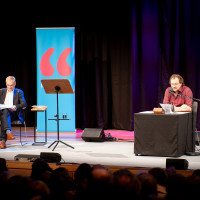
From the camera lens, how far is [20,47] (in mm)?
8367

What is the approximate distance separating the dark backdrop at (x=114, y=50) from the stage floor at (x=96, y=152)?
3.54 ft

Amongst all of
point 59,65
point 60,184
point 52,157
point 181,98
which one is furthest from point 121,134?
point 60,184

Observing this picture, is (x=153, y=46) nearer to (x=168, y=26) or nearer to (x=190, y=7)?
(x=168, y=26)

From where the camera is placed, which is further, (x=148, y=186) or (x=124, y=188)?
(x=148, y=186)

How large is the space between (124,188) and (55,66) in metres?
5.90

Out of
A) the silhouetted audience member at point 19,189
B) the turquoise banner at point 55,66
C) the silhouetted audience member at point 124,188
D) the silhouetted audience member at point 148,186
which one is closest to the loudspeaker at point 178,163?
the silhouetted audience member at point 148,186

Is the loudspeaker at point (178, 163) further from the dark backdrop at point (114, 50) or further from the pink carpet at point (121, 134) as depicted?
the dark backdrop at point (114, 50)

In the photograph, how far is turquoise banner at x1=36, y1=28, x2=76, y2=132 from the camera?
7199 mm

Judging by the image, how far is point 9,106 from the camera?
5645 millimetres

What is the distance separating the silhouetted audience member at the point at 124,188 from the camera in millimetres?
1542

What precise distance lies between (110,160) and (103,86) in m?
3.67

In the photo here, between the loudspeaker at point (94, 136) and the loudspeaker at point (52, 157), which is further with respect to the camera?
the loudspeaker at point (94, 136)

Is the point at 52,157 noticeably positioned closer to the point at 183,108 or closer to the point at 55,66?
the point at 183,108

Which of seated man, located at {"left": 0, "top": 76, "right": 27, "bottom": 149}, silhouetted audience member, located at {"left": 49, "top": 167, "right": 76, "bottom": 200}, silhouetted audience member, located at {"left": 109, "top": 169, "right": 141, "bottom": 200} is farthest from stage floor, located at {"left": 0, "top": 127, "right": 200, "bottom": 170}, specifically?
silhouetted audience member, located at {"left": 109, "top": 169, "right": 141, "bottom": 200}
